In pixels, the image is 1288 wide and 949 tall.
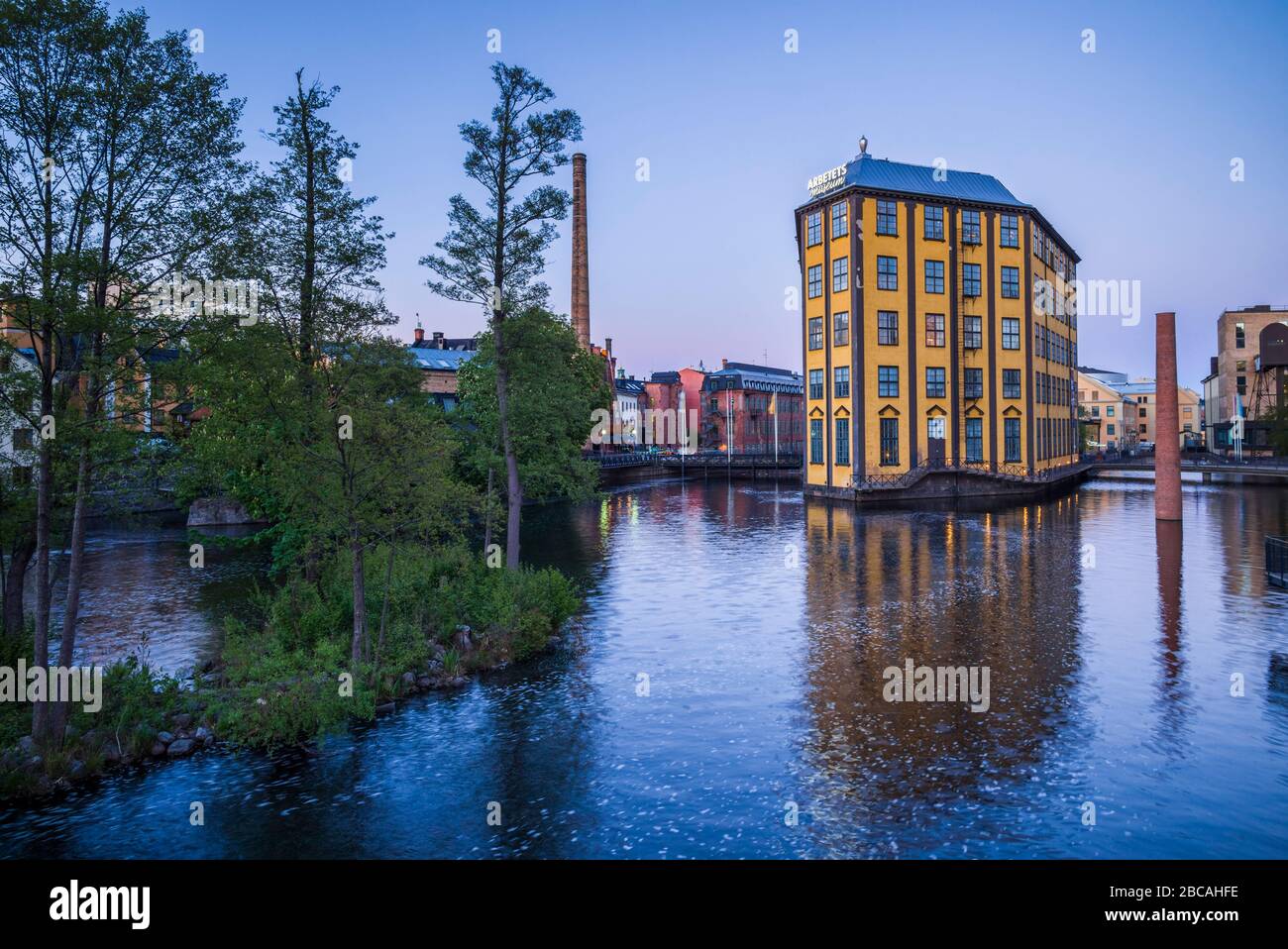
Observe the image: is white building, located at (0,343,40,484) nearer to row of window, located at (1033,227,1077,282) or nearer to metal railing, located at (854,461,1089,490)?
metal railing, located at (854,461,1089,490)

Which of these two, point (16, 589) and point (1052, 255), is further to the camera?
point (1052, 255)

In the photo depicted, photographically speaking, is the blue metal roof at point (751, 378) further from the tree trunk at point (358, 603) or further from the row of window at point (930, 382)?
the tree trunk at point (358, 603)

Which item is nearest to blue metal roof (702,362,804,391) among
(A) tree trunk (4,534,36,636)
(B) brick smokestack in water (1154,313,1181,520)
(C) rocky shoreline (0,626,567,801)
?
(B) brick smokestack in water (1154,313,1181,520)

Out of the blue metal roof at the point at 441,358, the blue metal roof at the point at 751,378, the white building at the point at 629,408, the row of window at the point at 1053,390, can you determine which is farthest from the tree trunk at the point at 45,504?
the blue metal roof at the point at 751,378

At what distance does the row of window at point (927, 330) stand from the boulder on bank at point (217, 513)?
4347 centimetres

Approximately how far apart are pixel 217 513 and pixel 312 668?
139ft

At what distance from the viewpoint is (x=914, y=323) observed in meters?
63.4

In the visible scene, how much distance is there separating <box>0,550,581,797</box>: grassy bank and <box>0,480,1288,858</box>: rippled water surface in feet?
2.60

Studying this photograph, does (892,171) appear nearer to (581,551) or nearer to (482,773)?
(581,551)

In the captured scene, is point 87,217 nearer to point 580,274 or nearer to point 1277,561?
point 1277,561

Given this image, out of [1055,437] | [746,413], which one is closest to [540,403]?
[1055,437]

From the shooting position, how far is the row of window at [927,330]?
62.7m
